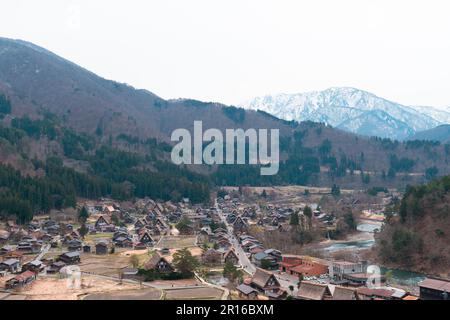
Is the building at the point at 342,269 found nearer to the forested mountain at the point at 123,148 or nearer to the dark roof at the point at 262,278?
the dark roof at the point at 262,278

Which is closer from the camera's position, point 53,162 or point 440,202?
point 440,202

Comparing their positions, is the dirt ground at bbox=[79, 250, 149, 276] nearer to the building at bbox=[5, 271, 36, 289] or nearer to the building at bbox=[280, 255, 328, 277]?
the building at bbox=[5, 271, 36, 289]

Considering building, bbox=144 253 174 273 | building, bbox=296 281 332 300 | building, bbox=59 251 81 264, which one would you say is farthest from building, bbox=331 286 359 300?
building, bbox=59 251 81 264

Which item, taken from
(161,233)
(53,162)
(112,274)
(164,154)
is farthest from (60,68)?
(112,274)

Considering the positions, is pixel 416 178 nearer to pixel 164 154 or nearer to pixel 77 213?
pixel 164 154

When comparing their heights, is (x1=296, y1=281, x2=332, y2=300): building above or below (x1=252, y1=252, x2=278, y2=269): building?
above

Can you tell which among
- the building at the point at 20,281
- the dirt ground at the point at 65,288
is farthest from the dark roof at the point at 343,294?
the building at the point at 20,281
